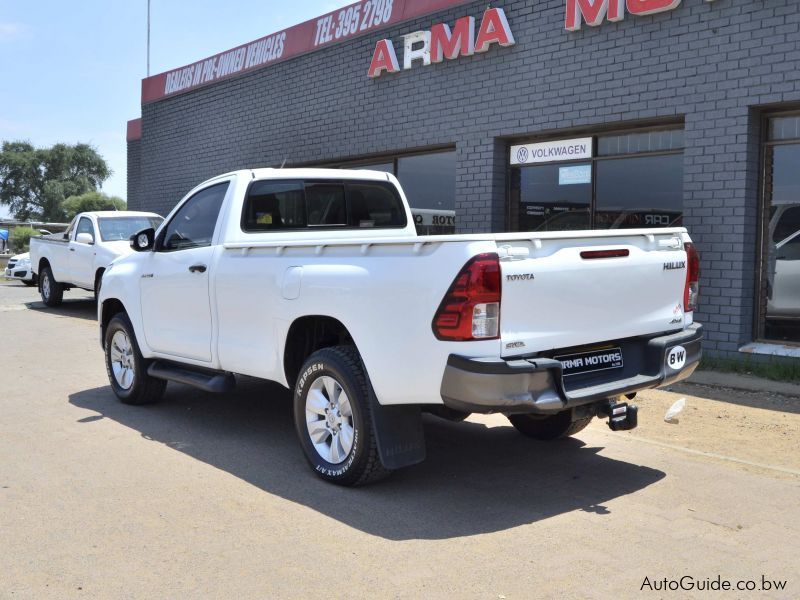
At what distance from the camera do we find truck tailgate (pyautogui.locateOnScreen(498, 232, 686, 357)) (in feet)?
15.4

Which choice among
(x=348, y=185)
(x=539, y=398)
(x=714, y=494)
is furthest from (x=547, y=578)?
(x=348, y=185)

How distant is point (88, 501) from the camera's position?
16.8ft

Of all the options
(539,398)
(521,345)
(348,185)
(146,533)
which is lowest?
(146,533)

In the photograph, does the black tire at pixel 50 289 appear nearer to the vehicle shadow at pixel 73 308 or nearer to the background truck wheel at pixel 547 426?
the vehicle shadow at pixel 73 308

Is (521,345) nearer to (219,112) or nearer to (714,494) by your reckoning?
(714,494)

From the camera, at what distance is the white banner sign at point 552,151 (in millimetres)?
11281

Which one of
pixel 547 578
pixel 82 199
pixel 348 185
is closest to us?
pixel 547 578

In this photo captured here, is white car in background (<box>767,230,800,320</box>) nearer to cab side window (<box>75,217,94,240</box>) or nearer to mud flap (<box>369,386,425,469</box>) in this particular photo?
mud flap (<box>369,386,425,469</box>)

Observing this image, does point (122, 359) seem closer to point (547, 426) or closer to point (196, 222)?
point (196, 222)

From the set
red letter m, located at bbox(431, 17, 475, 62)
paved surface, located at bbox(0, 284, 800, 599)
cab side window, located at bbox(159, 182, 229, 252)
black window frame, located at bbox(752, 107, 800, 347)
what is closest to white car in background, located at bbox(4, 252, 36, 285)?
red letter m, located at bbox(431, 17, 475, 62)

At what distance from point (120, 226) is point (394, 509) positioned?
12343 mm

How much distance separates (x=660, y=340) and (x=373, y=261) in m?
1.90

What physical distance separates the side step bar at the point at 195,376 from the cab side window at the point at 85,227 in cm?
925

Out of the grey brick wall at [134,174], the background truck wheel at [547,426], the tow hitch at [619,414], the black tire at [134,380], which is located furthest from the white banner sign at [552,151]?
the grey brick wall at [134,174]
